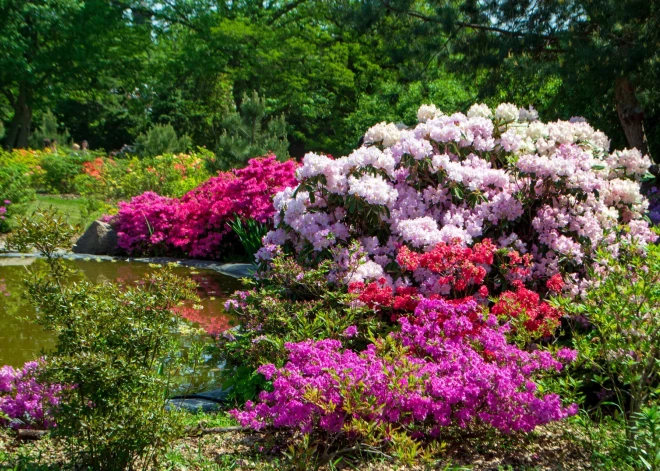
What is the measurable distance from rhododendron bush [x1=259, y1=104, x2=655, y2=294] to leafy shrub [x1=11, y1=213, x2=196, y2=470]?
7.42 ft

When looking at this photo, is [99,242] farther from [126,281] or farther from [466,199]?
[466,199]

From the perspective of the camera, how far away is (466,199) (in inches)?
209

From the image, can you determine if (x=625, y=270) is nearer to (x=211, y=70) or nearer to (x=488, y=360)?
(x=488, y=360)

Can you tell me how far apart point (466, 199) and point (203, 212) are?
269 inches

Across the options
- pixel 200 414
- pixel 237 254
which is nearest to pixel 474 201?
pixel 200 414

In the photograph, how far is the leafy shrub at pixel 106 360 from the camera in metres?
2.73

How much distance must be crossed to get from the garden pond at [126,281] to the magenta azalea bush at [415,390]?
2.73 feet

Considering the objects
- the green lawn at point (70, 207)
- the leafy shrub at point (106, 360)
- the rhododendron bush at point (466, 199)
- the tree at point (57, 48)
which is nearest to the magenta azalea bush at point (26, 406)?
the leafy shrub at point (106, 360)

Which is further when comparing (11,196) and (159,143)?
(159,143)

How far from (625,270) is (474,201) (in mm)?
1868

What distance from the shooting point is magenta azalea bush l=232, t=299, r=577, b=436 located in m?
3.10

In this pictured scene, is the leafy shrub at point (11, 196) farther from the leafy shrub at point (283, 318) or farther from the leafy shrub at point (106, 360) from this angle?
the leafy shrub at point (106, 360)

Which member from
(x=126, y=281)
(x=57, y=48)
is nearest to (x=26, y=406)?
(x=126, y=281)

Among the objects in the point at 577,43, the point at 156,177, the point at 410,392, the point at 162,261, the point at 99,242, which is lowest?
the point at 162,261
